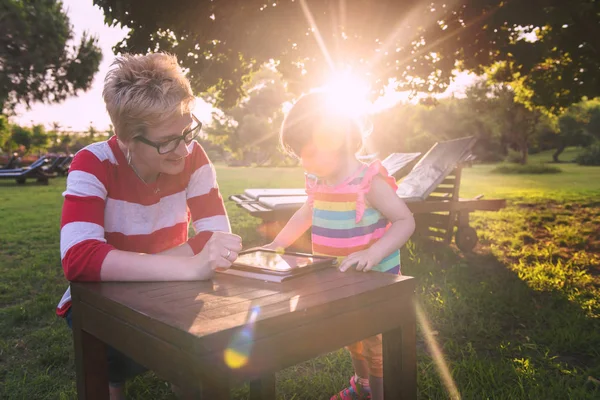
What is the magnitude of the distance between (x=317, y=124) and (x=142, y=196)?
978 mm

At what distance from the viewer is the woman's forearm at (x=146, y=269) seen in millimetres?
1624

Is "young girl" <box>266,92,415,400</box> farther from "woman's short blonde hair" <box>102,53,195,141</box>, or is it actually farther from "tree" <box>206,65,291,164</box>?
"tree" <box>206,65,291,164</box>

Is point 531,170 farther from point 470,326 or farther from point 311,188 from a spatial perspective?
point 311,188

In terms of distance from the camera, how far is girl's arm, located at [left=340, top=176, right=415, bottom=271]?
72.6 inches

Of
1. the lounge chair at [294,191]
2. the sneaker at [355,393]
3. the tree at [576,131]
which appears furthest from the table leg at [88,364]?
the tree at [576,131]

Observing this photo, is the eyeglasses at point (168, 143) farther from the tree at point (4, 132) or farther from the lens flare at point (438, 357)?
the tree at point (4, 132)

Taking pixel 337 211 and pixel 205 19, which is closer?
pixel 337 211

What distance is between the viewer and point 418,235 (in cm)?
771

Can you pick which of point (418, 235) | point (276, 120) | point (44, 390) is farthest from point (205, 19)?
point (276, 120)

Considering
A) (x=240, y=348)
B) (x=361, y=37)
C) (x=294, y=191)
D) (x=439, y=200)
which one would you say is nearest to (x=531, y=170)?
(x=361, y=37)

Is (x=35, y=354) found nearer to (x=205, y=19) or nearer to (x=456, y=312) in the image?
(x=456, y=312)

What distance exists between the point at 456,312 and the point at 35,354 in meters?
3.53

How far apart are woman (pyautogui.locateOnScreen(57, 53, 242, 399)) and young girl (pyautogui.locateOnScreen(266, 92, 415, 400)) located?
0.51m

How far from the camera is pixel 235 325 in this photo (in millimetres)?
1166
